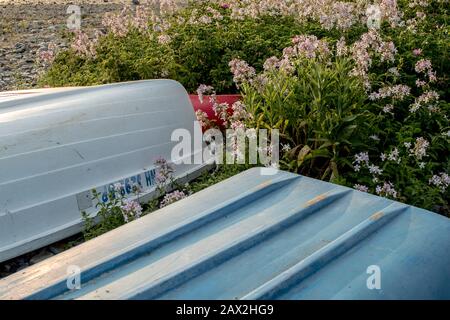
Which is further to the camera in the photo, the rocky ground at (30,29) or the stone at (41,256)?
the rocky ground at (30,29)

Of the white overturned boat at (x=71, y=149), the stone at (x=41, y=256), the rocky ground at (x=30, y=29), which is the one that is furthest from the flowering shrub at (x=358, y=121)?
the rocky ground at (x=30, y=29)

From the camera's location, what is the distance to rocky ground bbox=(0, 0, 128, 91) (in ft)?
24.4

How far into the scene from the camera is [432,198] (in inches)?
138

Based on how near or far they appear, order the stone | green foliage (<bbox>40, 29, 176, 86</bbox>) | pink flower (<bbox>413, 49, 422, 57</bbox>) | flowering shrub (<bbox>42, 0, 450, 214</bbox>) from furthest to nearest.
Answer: green foliage (<bbox>40, 29, 176, 86</bbox>), pink flower (<bbox>413, 49, 422, 57</bbox>), flowering shrub (<bbox>42, 0, 450, 214</bbox>), the stone

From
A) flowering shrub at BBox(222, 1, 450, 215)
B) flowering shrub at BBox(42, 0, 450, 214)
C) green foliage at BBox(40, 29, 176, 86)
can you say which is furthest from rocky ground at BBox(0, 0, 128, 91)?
flowering shrub at BBox(222, 1, 450, 215)

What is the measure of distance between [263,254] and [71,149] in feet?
→ 6.25

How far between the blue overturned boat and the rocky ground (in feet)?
16.7

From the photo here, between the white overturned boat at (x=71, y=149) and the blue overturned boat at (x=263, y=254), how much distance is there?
1.30 meters

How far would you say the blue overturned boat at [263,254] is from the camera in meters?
1.74

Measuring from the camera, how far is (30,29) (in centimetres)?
994

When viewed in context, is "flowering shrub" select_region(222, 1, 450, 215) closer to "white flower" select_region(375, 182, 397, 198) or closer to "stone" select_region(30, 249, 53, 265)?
"white flower" select_region(375, 182, 397, 198)

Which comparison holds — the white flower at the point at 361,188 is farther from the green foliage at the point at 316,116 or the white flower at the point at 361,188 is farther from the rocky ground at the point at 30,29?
the rocky ground at the point at 30,29

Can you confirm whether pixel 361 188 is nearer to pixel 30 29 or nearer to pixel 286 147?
pixel 286 147

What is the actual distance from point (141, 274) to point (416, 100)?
3.17m
